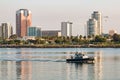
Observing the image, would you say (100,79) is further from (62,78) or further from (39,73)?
(39,73)

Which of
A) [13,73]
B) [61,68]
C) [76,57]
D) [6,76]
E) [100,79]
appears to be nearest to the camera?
[100,79]

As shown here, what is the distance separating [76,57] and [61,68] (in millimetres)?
10007

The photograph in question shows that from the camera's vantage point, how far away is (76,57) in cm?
7625

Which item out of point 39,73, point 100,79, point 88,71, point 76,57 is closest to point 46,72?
point 39,73

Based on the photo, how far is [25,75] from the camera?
56.9 m

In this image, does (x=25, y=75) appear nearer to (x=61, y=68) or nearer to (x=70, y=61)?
(x=61, y=68)

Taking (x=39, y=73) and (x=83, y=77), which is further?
(x=39, y=73)

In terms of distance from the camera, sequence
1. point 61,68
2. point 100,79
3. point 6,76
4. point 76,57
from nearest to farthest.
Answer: point 100,79, point 6,76, point 61,68, point 76,57

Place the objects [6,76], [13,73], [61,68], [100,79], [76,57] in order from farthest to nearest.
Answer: [76,57] < [61,68] < [13,73] < [6,76] < [100,79]

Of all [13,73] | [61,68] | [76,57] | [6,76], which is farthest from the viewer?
[76,57]

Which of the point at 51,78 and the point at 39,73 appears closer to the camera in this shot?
the point at 51,78

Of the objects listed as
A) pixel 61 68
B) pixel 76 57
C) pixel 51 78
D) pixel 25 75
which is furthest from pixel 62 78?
pixel 76 57

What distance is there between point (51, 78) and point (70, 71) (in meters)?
9.25

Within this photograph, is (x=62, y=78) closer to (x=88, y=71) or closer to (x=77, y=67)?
(x=88, y=71)
